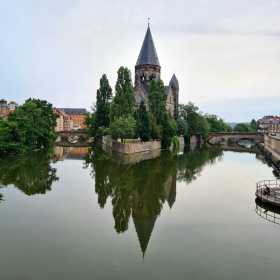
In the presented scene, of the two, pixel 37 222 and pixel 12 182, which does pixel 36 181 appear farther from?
pixel 37 222

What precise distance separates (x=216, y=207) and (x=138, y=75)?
76.1m

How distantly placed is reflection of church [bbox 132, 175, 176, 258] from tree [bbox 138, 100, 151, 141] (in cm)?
2725

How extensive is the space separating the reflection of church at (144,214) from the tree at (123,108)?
25.7 metres

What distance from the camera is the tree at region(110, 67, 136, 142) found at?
4881 cm

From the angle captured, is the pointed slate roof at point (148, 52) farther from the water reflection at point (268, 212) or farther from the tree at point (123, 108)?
the water reflection at point (268, 212)

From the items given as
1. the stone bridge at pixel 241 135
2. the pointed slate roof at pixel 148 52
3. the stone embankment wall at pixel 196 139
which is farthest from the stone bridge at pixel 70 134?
the stone bridge at pixel 241 135

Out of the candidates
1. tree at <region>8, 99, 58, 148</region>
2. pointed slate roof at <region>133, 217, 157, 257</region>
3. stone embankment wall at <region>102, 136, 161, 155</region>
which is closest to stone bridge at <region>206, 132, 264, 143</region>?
stone embankment wall at <region>102, 136, 161, 155</region>

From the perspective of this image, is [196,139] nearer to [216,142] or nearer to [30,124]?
[216,142]

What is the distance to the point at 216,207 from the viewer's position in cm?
1792

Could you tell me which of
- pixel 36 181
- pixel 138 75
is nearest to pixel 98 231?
pixel 36 181

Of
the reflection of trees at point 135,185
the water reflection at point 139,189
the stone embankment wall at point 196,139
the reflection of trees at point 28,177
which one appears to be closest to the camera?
the water reflection at point 139,189

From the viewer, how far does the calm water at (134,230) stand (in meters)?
10.6

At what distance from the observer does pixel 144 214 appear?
16703 millimetres

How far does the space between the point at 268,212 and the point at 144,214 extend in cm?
724
